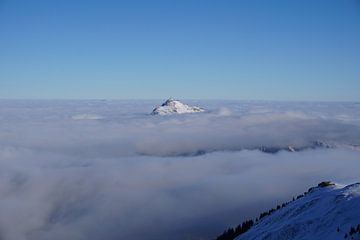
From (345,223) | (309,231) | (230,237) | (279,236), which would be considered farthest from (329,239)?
(230,237)

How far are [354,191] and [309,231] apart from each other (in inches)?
491

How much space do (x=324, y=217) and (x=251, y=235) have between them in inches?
650

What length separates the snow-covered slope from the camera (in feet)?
167

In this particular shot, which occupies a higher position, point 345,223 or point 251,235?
point 345,223

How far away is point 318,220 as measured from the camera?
189 feet

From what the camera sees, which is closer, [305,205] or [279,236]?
[279,236]

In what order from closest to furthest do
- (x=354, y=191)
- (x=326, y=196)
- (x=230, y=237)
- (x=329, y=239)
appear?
(x=329, y=239) → (x=354, y=191) → (x=326, y=196) → (x=230, y=237)

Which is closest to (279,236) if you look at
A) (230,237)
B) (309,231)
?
(309,231)

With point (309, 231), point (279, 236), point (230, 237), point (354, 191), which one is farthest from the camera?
point (230, 237)

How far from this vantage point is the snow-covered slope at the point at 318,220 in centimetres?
5088

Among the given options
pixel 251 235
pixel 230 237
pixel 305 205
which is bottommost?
pixel 230 237

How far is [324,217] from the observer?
2245 inches

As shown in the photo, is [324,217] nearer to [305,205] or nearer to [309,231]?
[309,231]

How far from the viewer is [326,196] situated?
68.0 meters
